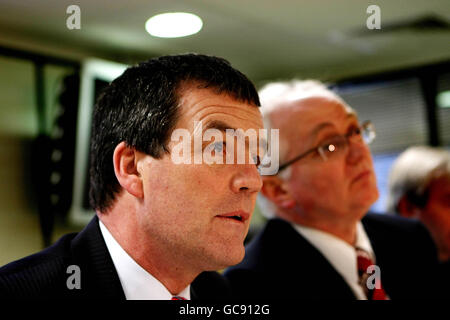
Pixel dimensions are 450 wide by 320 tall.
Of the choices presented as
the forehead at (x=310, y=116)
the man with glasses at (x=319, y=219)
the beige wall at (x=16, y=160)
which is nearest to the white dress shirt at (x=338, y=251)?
the man with glasses at (x=319, y=219)

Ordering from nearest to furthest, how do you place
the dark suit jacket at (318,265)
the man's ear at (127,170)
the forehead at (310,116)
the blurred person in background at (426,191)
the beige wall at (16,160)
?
the beige wall at (16,160) → the man's ear at (127,170) → the dark suit jacket at (318,265) → the forehead at (310,116) → the blurred person in background at (426,191)

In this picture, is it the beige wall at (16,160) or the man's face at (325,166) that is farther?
the man's face at (325,166)

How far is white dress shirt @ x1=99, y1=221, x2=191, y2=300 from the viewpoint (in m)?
0.89

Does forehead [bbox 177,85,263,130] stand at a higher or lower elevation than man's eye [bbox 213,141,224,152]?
higher

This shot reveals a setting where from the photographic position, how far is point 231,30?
109 centimetres

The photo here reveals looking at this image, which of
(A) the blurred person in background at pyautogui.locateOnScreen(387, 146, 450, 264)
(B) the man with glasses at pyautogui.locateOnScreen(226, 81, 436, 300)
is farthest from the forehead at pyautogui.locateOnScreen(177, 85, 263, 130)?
(A) the blurred person in background at pyautogui.locateOnScreen(387, 146, 450, 264)

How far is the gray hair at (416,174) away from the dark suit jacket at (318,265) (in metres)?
0.39

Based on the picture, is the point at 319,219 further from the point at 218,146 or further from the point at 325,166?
the point at 218,146

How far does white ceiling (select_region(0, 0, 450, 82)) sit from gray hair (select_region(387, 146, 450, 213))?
47cm

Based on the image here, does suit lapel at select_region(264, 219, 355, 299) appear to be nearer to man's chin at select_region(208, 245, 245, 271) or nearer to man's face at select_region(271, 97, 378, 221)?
man's face at select_region(271, 97, 378, 221)

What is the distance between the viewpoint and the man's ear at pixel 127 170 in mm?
864

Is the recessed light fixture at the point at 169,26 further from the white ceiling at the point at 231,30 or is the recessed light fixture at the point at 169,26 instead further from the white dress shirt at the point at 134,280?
the white dress shirt at the point at 134,280

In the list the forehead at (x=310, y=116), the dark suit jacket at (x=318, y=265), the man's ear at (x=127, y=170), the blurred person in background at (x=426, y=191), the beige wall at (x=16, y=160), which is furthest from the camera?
the blurred person in background at (x=426, y=191)

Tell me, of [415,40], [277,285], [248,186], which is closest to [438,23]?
[415,40]
